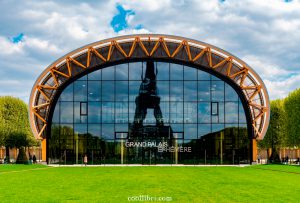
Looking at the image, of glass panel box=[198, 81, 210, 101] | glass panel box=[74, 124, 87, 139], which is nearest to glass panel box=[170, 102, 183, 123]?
glass panel box=[198, 81, 210, 101]

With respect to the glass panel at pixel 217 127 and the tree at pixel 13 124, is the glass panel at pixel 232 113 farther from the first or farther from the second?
the tree at pixel 13 124

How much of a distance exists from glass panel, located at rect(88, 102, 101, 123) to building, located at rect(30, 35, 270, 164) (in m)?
0.12

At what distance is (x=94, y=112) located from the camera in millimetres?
54406

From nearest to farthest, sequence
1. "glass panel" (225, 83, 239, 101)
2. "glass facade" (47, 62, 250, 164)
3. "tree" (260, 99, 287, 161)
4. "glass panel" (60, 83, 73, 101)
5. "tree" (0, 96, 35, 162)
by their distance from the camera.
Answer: "glass facade" (47, 62, 250, 164)
"glass panel" (225, 83, 239, 101)
"glass panel" (60, 83, 73, 101)
"tree" (0, 96, 35, 162)
"tree" (260, 99, 287, 161)

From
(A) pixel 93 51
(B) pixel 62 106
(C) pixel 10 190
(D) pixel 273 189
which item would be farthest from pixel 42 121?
(D) pixel 273 189

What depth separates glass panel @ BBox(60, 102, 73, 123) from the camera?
54406mm

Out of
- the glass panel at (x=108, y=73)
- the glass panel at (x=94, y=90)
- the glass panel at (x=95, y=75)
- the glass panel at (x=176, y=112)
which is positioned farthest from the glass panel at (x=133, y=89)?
the glass panel at (x=176, y=112)

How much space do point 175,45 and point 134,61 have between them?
5.24m

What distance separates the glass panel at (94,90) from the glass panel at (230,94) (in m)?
14.9

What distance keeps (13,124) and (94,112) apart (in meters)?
17.8

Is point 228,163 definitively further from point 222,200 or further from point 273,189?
point 222,200

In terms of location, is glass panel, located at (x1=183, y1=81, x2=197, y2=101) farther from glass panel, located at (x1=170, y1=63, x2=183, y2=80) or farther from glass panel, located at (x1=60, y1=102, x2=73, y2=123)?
glass panel, located at (x1=60, y1=102, x2=73, y2=123)

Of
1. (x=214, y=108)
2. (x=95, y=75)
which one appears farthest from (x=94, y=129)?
(x=214, y=108)

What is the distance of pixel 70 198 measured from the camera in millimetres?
17906
